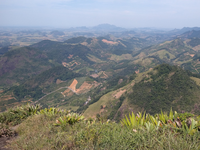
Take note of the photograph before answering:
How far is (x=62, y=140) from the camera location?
658cm

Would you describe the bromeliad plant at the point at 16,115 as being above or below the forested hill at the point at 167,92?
above

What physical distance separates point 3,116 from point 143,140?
542 inches

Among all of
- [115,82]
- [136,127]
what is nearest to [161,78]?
[115,82]

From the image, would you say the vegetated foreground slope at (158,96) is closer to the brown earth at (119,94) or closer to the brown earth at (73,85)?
the brown earth at (119,94)

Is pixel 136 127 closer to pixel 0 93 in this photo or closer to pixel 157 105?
pixel 157 105

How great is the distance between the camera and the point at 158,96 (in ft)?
224

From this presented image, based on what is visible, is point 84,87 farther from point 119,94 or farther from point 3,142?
point 3,142

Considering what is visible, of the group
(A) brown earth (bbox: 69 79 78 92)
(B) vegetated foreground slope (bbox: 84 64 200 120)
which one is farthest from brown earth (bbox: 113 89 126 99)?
(A) brown earth (bbox: 69 79 78 92)

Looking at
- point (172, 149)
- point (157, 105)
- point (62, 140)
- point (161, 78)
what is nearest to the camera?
point (172, 149)

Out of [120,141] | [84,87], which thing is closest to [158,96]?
[120,141]

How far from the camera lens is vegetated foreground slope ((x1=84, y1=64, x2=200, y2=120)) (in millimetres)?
59844

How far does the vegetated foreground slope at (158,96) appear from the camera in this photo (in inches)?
2356

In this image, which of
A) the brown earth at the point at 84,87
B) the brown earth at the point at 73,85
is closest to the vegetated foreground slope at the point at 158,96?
the brown earth at the point at 84,87

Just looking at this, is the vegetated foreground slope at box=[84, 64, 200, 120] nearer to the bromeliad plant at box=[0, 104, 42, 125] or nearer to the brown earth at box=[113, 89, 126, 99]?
the brown earth at box=[113, 89, 126, 99]
